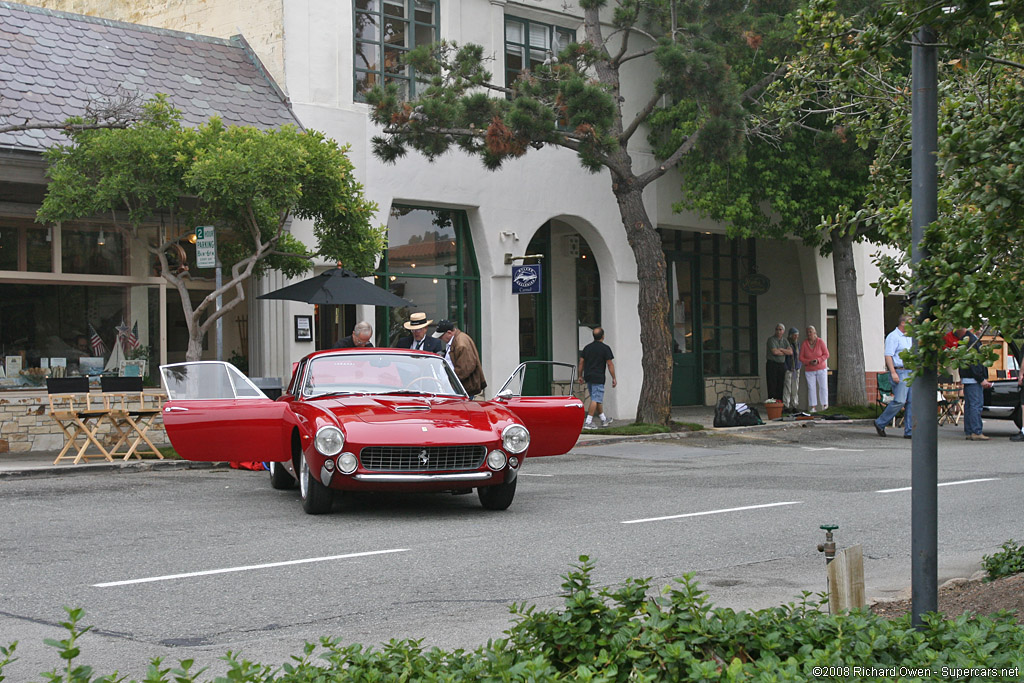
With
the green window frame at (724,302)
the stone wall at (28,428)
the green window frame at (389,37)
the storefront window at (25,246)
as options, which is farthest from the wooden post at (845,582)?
the green window frame at (724,302)

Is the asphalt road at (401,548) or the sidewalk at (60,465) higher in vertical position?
the sidewalk at (60,465)

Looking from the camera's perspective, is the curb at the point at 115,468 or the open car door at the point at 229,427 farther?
the curb at the point at 115,468

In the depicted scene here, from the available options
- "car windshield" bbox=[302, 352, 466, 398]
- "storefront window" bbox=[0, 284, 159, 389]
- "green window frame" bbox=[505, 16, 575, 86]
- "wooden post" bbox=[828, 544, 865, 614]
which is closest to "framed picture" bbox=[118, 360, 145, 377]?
"storefront window" bbox=[0, 284, 159, 389]

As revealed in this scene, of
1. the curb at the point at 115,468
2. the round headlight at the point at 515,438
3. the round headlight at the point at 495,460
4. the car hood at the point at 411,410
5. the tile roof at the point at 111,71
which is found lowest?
the curb at the point at 115,468

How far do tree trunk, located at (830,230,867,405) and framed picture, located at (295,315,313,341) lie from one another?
11.7 metres

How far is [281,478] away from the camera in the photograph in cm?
1198

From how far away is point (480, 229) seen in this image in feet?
70.4

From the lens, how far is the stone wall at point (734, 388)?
92.7ft

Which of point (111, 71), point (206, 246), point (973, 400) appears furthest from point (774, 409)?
point (111, 71)

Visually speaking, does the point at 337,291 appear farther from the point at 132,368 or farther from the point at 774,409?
the point at 774,409

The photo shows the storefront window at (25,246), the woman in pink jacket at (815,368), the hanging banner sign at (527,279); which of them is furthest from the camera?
the woman in pink jacket at (815,368)

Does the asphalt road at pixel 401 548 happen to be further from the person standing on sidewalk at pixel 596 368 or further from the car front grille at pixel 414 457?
the person standing on sidewalk at pixel 596 368

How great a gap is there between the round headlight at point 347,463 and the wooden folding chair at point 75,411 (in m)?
5.67

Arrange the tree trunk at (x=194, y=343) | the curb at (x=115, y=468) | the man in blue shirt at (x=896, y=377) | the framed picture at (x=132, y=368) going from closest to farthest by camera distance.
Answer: the curb at (x=115, y=468) → the tree trunk at (x=194, y=343) → the framed picture at (x=132, y=368) → the man in blue shirt at (x=896, y=377)
